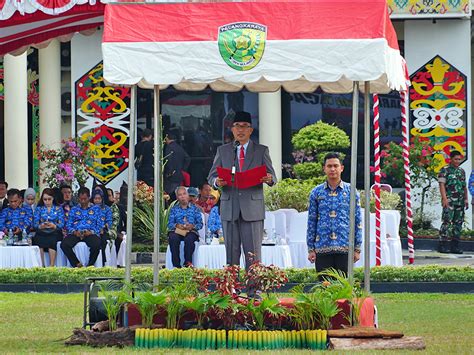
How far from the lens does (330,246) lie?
43.1ft

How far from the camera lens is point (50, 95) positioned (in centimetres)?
2806

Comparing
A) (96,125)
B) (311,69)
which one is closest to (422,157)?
(96,125)

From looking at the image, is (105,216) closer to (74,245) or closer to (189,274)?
(74,245)

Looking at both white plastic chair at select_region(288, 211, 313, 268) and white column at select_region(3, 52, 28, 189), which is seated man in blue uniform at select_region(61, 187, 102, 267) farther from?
white column at select_region(3, 52, 28, 189)

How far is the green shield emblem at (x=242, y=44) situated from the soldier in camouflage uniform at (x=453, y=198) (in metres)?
12.4

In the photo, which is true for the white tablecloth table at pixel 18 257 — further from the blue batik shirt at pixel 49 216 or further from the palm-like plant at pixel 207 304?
the palm-like plant at pixel 207 304

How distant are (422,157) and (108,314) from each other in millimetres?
15372

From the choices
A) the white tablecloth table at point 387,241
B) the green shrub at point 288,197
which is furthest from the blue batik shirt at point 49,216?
the white tablecloth table at point 387,241

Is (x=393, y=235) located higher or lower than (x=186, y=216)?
lower

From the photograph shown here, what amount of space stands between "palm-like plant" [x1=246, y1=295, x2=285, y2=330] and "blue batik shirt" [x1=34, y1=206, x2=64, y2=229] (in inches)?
394

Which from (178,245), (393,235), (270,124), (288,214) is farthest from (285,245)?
(270,124)

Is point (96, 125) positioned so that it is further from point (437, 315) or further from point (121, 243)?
point (437, 315)

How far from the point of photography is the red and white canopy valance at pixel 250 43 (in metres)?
11.5

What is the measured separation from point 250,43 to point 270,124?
15.7 metres
